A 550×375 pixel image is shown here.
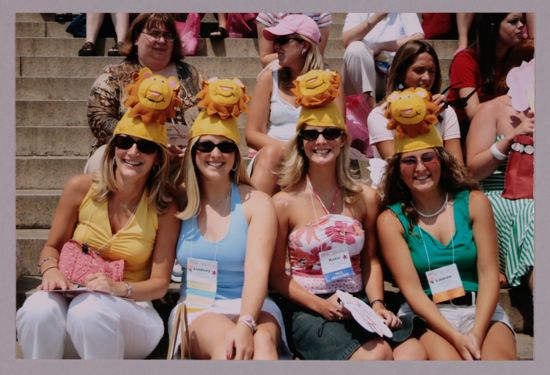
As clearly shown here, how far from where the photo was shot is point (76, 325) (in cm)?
340

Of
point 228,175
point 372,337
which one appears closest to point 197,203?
point 228,175

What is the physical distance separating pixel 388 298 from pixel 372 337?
2.15ft

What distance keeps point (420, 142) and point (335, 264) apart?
772 millimetres

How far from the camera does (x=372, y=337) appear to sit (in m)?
3.52

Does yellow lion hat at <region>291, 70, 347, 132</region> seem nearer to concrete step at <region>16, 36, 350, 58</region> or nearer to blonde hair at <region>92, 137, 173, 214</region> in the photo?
blonde hair at <region>92, 137, 173, 214</region>

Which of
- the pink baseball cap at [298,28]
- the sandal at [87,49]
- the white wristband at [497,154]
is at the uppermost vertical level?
the sandal at [87,49]

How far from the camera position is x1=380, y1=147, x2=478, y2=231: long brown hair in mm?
3896

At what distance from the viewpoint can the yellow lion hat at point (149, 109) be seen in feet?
12.1

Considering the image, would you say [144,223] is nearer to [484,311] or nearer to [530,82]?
[484,311]

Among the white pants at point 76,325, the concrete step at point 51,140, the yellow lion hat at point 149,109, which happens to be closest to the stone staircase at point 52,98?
the concrete step at point 51,140

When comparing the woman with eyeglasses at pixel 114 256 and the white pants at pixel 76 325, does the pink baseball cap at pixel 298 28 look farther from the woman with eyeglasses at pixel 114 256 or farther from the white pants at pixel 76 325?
the white pants at pixel 76 325

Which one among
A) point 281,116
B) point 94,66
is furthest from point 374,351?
point 94,66

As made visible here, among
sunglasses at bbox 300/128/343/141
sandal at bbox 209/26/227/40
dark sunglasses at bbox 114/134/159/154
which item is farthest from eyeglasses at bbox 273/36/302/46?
sandal at bbox 209/26/227/40

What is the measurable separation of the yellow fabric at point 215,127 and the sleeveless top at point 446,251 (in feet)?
3.18
